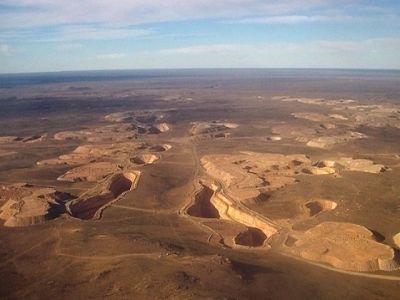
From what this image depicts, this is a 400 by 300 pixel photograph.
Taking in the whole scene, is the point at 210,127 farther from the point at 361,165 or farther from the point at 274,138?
the point at 361,165

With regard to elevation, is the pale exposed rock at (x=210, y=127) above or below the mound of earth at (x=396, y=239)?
below

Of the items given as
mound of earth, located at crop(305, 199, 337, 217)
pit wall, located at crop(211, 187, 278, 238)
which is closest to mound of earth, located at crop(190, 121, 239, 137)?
pit wall, located at crop(211, 187, 278, 238)

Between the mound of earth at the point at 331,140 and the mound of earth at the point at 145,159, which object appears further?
the mound of earth at the point at 331,140

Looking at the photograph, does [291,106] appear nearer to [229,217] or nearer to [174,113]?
[174,113]

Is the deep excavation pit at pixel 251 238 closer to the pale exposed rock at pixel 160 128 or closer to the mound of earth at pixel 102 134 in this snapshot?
the mound of earth at pixel 102 134

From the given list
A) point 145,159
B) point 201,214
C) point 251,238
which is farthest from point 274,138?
point 251,238

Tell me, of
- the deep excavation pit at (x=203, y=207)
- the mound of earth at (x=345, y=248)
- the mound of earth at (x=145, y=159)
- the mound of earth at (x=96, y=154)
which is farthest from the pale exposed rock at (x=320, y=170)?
the mound of earth at (x=96, y=154)
